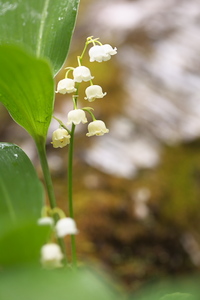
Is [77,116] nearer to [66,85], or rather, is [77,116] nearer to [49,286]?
[66,85]

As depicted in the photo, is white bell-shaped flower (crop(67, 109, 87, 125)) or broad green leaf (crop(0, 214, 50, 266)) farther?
white bell-shaped flower (crop(67, 109, 87, 125))

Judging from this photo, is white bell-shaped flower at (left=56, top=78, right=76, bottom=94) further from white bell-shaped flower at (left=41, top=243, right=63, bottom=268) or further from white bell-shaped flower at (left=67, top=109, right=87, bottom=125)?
white bell-shaped flower at (left=41, top=243, right=63, bottom=268)

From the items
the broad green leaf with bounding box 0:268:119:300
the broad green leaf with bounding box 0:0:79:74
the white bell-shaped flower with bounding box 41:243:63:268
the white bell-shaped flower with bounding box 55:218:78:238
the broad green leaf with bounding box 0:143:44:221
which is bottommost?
the broad green leaf with bounding box 0:268:119:300

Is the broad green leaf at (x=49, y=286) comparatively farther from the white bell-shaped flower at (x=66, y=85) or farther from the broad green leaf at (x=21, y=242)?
the white bell-shaped flower at (x=66, y=85)

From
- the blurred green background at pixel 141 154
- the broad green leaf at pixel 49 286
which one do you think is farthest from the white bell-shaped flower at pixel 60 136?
the blurred green background at pixel 141 154

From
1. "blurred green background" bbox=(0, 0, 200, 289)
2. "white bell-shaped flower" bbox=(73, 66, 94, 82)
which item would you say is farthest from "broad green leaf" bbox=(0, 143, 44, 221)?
"blurred green background" bbox=(0, 0, 200, 289)

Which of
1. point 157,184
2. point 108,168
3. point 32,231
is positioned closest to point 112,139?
point 108,168

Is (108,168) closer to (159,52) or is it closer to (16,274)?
(159,52)
